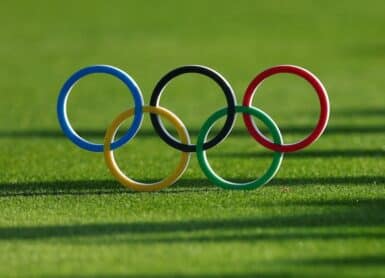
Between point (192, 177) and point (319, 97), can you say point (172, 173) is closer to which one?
point (192, 177)

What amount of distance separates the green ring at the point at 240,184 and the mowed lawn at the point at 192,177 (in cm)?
13

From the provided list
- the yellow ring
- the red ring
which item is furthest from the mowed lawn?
the red ring

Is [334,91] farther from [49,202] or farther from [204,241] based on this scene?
[204,241]

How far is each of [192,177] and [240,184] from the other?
55.9 inches

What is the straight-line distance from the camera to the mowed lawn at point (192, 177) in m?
8.98

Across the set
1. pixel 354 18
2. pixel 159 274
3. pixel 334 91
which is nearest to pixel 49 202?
pixel 159 274

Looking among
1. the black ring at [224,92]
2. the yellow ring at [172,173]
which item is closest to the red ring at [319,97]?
the black ring at [224,92]

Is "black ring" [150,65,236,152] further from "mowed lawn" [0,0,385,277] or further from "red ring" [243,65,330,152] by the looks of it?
"mowed lawn" [0,0,385,277]

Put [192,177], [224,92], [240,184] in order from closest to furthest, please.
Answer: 1. [224,92]
2. [240,184]
3. [192,177]

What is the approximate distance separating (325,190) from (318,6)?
3290 centimetres

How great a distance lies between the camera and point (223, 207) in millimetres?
10781

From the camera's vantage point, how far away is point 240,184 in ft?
37.9

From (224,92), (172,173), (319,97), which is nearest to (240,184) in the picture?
(172,173)

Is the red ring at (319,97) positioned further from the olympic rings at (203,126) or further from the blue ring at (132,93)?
the blue ring at (132,93)
